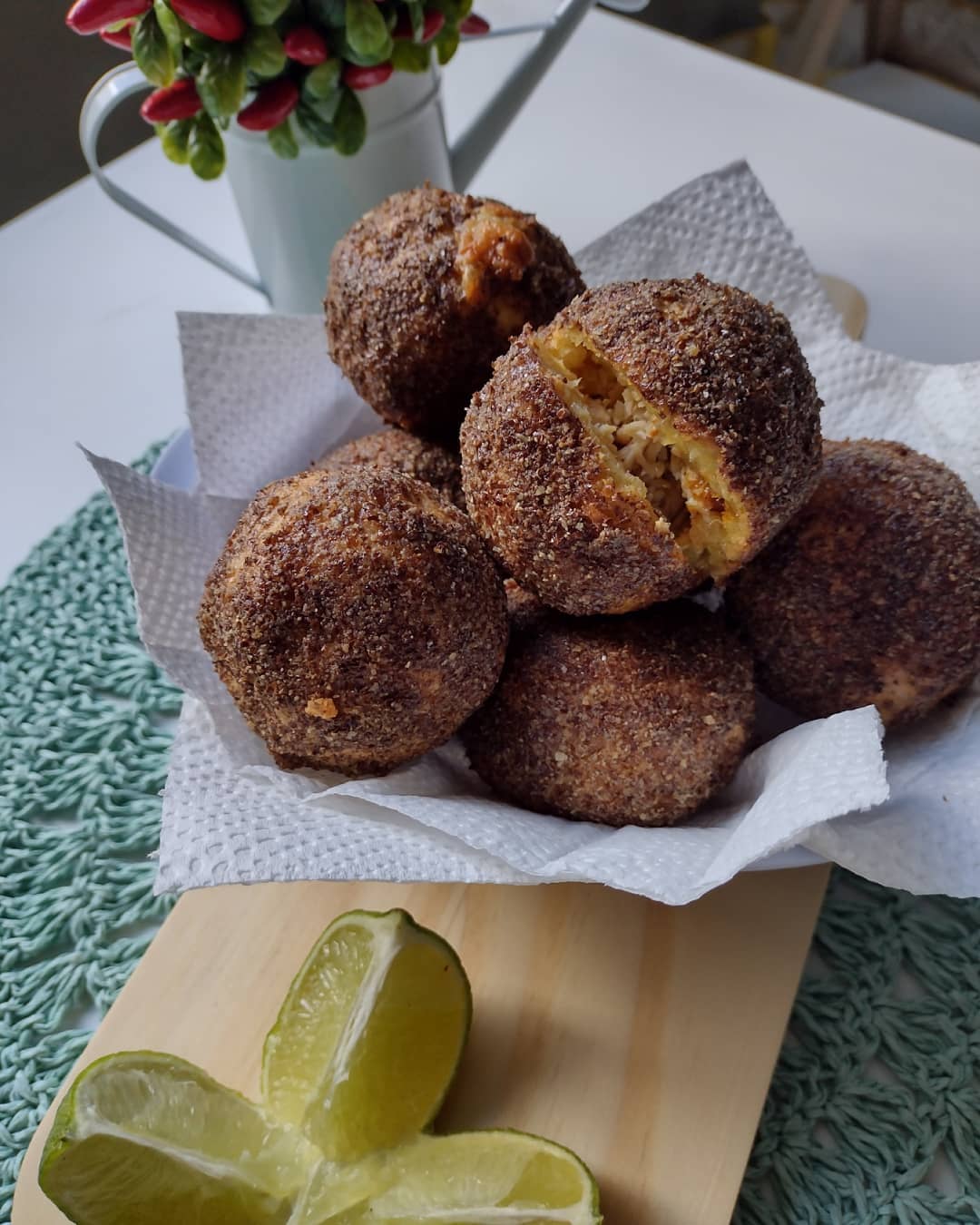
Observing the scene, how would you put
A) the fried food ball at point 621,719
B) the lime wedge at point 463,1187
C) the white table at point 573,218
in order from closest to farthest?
the lime wedge at point 463,1187 < the fried food ball at point 621,719 < the white table at point 573,218

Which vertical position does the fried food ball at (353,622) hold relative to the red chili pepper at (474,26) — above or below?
below

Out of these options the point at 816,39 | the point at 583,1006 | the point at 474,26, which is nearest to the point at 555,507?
the point at 583,1006

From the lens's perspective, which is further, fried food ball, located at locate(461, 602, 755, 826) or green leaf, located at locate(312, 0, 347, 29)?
green leaf, located at locate(312, 0, 347, 29)

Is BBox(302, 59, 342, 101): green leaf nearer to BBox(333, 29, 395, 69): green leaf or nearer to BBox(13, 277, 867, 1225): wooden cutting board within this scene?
BBox(333, 29, 395, 69): green leaf

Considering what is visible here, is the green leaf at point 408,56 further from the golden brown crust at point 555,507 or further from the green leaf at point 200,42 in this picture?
the golden brown crust at point 555,507

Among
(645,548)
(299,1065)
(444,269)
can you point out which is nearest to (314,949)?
(299,1065)

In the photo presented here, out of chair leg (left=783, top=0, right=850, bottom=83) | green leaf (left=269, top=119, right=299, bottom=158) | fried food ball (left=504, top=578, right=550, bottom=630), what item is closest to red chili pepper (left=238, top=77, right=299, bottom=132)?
green leaf (left=269, top=119, right=299, bottom=158)

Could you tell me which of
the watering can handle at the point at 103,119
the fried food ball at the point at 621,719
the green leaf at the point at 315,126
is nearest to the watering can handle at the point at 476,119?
the watering can handle at the point at 103,119

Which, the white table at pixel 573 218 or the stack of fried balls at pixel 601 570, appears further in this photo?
the white table at pixel 573 218

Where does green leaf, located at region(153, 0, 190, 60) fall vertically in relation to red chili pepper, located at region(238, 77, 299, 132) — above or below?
above
